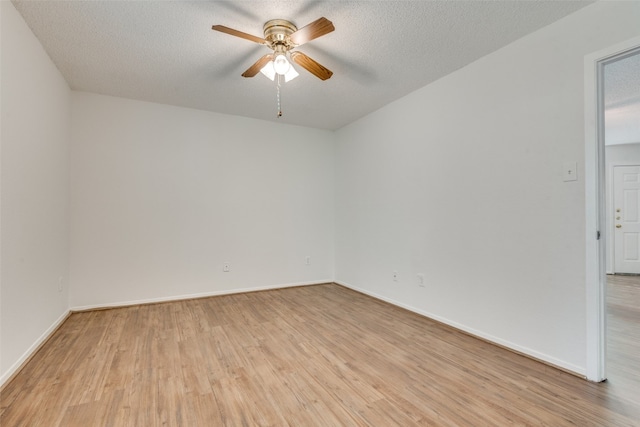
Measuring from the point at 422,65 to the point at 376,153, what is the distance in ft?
4.41

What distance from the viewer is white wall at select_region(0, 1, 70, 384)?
194 centimetres

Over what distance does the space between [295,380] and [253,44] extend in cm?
254

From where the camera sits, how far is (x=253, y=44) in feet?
8.02

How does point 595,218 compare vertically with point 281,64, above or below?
below

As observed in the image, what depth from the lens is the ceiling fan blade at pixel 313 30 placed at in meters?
1.84

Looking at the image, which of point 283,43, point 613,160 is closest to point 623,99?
point 613,160

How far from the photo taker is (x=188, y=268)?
3.89m

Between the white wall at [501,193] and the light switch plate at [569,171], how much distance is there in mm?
32

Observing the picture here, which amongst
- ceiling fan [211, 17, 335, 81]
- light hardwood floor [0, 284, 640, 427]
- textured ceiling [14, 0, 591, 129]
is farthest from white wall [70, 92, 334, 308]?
ceiling fan [211, 17, 335, 81]

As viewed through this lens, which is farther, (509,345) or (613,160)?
(613,160)

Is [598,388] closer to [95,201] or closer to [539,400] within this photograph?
[539,400]

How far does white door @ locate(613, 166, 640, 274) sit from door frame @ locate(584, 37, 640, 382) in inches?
197

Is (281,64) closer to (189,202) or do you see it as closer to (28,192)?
(28,192)

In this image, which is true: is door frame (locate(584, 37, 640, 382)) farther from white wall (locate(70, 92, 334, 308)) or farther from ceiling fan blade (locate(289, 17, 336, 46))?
Answer: white wall (locate(70, 92, 334, 308))
